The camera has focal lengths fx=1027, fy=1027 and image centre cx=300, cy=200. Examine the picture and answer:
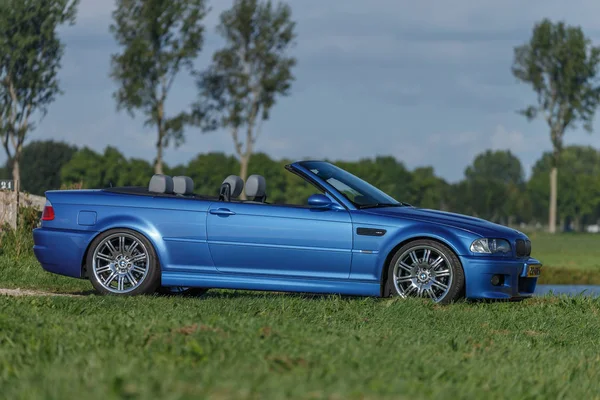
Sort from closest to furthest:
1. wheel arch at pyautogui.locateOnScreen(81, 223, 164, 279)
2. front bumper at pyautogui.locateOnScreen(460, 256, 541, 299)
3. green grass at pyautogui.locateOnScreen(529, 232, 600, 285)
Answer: front bumper at pyautogui.locateOnScreen(460, 256, 541, 299), wheel arch at pyautogui.locateOnScreen(81, 223, 164, 279), green grass at pyautogui.locateOnScreen(529, 232, 600, 285)

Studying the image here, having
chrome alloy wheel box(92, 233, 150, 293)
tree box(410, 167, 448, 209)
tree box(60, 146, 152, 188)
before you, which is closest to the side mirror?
chrome alloy wheel box(92, 233, 150, 293)

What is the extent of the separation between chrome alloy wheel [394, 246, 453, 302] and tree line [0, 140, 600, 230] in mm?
65046

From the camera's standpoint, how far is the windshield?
1083 cm

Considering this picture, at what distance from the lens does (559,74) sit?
73000 millimetres

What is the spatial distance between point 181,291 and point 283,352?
6231 millimetres

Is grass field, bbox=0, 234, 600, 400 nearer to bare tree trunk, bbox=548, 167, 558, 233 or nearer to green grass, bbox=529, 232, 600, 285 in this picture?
green grass, bbox=529, 232, 600, 285

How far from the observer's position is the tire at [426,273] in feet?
33.9

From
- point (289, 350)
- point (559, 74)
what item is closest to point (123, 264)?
point (289, 350)

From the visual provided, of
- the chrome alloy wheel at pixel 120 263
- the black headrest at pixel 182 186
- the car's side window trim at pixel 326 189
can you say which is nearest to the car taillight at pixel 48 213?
the chrome alloy wheel at pixel 120 263

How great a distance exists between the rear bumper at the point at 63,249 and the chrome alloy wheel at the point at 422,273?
10.8 ft

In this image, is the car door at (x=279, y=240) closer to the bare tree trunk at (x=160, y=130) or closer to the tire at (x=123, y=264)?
the tire at (x=123, y=264)

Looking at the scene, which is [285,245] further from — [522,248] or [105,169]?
[105,169]

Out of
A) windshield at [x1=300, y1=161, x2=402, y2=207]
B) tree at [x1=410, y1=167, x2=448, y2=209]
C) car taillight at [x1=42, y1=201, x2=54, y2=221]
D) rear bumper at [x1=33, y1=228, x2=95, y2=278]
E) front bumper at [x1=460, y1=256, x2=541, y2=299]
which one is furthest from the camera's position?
tree at [x1=410, y1=167, x2=448, y2=209]

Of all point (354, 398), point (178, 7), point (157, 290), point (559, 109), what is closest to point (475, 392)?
point (354, 398)
